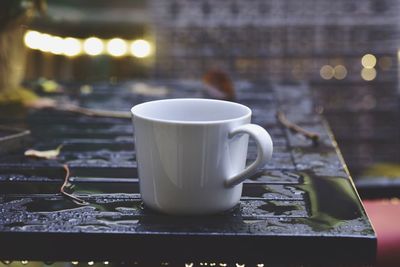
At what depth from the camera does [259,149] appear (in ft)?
1.89

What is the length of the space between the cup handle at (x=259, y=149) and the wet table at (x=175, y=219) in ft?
0.13

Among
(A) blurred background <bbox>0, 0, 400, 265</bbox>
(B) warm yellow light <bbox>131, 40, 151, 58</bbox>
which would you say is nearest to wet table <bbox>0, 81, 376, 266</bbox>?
(A) blurred background <bbox>0, 0, 400, 265</bbox>

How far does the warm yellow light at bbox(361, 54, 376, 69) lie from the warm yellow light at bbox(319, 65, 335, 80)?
26cm

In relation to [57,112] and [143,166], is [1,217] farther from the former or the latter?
[57,112]

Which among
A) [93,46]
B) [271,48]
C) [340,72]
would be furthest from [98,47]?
[340,72]

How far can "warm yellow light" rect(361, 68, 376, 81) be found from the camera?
15.1 ft

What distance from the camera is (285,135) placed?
0.97 meters

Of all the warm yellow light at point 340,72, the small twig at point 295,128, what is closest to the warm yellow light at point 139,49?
the warm yellow light at point 340,72

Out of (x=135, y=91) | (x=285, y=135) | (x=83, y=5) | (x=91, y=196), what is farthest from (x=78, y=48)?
(x=91, y=196)

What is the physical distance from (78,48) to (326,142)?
3.13m

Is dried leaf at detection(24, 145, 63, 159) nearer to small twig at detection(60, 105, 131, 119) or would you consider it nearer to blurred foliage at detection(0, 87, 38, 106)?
small twig at detection(60, 105, 131, 119)

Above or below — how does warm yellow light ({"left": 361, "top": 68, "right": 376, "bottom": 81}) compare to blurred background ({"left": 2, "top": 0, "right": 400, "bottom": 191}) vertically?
below

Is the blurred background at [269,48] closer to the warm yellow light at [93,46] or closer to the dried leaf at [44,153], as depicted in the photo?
the warm yellow light at [93,46]

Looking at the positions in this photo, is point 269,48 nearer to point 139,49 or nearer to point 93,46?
point 139,49
